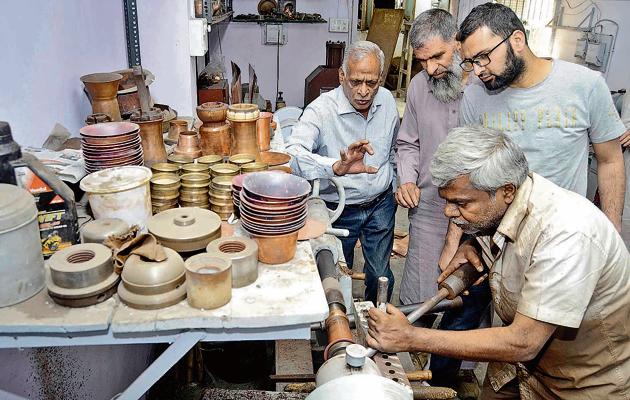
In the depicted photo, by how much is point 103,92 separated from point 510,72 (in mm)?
1842

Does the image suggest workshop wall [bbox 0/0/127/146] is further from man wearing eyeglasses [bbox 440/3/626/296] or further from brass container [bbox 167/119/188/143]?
man wearing eyeglasses [bbox 440/3/626/296]

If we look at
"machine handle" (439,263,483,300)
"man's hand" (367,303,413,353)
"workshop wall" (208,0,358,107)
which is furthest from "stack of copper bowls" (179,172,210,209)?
"workshop wall" (208,0,358,107)

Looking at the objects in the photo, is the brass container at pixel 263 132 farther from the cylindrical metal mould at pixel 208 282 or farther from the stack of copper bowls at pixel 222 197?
the cylindrical metal mould at pixel 208 282

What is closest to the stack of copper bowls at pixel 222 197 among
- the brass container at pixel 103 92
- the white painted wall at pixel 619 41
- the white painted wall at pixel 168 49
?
the brass container at pixel 103 92

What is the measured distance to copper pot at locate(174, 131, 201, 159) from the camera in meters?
2.20

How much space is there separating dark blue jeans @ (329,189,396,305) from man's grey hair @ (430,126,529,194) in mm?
1269

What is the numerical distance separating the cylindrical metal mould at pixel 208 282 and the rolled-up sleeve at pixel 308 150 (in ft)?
3.73

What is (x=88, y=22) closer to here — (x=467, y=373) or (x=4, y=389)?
(x=4, y=389)

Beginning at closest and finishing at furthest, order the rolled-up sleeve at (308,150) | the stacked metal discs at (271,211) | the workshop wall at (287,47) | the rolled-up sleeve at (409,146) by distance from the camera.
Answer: the stacked metal discs at (271,211), the rolled-up sleeve at (308,150), the rolled-up sleeve at (409,146), the workshop wall at (287,47)

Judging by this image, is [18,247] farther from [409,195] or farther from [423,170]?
[423,170]

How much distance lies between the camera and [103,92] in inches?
90.4

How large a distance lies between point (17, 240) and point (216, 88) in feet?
11.8

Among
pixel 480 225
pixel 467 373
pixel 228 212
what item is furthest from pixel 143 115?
pixel 467 373

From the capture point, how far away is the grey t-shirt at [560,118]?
A: 2145mm
